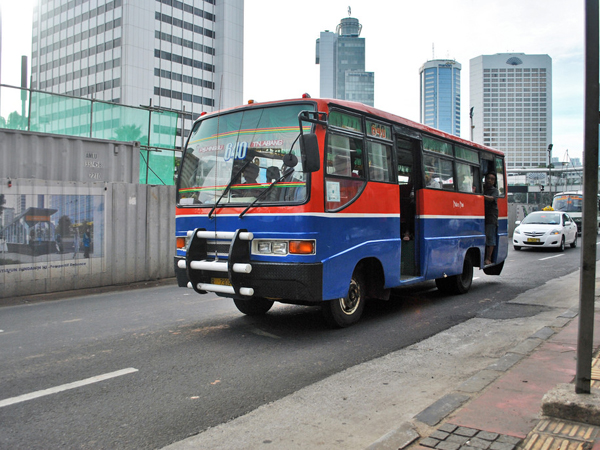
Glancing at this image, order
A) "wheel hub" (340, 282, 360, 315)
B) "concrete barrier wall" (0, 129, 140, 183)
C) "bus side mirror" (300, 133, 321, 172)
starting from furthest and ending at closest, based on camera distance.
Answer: "concrete barrier wall" (0, 129, 140, 183)
"wheel hub" (340, 282, 360, 315)
"bus side mirror" (300, 133, 321, 172)

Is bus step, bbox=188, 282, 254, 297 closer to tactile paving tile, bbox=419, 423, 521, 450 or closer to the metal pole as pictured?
tactile paving tile, bbox=419, 423, 521, 450

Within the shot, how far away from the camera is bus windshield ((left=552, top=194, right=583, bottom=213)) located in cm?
3704

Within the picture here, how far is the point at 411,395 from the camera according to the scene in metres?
4.58

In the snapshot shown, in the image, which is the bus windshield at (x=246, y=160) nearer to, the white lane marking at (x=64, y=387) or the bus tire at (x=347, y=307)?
the bus tire at (x=347, y=307)

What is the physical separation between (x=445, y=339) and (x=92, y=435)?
443 cm

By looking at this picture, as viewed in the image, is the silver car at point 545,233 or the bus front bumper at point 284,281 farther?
the silver car at point 545,233

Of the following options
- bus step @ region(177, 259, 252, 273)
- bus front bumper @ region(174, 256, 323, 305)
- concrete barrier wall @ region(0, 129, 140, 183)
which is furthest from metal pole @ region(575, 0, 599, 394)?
concrete barrier wall @ region(0, 129, 140, 183)

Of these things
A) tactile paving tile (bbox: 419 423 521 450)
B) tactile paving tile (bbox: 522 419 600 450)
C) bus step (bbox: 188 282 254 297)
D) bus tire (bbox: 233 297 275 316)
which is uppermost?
bus step (bbox: 188 282 254 297)

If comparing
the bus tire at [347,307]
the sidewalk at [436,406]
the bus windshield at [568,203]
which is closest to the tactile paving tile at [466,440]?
the sidewalk at [436,406]

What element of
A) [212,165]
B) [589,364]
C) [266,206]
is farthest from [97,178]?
[589,364]

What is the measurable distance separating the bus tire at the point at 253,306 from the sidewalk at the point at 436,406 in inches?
100

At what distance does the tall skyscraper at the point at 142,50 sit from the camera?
273 ft

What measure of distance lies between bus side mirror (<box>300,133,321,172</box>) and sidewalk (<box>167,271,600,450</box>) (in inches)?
88.0

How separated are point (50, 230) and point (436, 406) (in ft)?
29.5
